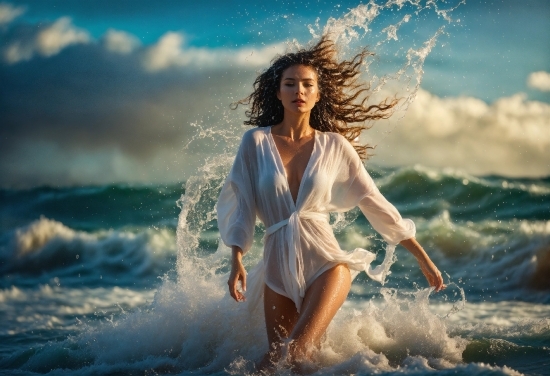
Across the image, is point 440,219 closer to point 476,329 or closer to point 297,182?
point 476,329

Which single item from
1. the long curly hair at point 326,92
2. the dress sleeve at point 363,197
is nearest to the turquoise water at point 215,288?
the dress sleeve at point 363,197

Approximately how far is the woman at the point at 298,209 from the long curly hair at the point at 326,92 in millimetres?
10

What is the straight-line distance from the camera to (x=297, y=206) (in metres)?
5.14

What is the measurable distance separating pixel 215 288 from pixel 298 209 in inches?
54.5

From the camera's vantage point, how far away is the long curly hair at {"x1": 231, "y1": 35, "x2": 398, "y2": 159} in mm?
5453

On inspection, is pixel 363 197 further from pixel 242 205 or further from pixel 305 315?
pixel 305 315

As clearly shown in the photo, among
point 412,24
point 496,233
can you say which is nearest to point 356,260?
point 496,233

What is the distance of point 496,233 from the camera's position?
12.1 metres

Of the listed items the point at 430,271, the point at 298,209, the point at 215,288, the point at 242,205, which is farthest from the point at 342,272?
the point at 215,288

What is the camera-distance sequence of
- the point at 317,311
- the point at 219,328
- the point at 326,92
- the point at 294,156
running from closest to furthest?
the point at 317,311 → the point at 294,156 → the point at 326,92 → the point at 219,328

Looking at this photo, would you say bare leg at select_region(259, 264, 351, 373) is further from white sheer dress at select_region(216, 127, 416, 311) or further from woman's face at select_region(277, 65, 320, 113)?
woman's face at select_region(277, 65, 320, 113)

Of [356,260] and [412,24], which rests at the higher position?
[412,24]

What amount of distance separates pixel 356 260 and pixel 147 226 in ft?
28.8

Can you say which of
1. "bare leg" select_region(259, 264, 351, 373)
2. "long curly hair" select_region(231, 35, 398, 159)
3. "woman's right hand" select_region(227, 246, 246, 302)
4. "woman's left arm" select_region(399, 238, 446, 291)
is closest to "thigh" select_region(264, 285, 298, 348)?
"bare leg" select_region(259, 264, 351, 373)
